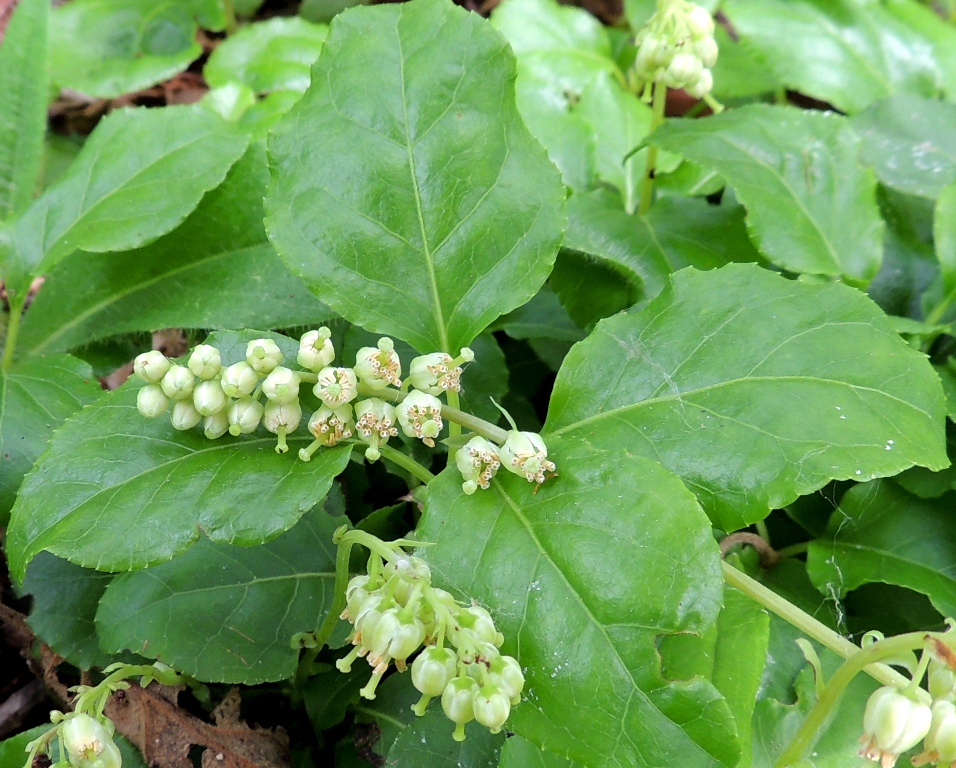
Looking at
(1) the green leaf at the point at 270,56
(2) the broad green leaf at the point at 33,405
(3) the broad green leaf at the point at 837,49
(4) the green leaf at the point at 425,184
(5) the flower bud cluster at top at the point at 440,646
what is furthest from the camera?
(1) the green leaf at the point at 270,56

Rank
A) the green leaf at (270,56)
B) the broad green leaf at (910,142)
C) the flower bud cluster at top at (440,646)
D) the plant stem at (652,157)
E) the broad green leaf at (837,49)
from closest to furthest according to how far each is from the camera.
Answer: the flower bud cluster at top at (440,646), the plant stem at (652,157), the broad green leaf at (910,142), the broad green leaf at (837,49), the green leaf at (270,56)

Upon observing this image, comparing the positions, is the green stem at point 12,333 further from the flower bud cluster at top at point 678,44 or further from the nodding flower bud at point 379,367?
the flower bud cluster at top at point 678,44

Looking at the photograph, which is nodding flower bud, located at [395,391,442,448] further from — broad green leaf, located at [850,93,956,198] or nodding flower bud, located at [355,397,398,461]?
broad green leaf, located at [850,93,956,198]

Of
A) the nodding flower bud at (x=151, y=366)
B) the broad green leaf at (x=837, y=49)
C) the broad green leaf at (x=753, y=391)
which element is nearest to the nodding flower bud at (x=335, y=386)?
the nodding flower bud at (x=151, y=366)

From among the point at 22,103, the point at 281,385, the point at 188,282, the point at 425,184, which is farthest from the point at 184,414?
the point at 22,103

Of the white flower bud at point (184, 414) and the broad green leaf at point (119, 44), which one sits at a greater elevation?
the white flower bud at point (184, 414)
